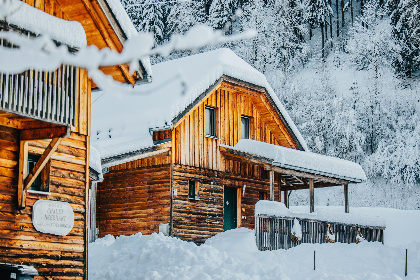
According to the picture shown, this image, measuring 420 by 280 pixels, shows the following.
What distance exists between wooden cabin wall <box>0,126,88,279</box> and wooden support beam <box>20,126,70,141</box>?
0.64ft

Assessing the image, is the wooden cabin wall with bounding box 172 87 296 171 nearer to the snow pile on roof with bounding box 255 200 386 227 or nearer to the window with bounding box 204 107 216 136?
the window with bounding box 204 107 216 136

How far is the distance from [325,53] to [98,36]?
6183 centimetres

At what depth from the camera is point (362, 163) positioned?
50.5 metres

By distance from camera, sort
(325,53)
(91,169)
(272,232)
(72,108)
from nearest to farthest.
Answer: (72,108) < (91,169) < (272,232) < (325,53)

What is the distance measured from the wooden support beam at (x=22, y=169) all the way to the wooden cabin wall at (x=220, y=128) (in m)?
10.2

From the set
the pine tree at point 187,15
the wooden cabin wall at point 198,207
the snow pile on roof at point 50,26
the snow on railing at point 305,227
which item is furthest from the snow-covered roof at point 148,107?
the pine tree at point 187,15

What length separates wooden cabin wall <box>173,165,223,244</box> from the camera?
21.7m

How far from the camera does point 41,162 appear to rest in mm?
11469

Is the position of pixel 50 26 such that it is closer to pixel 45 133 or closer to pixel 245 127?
pixel 45 133

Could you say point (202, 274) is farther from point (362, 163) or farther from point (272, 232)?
point (362, 163)

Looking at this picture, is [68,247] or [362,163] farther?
[362,163]

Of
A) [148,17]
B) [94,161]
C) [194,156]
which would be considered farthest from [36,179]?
[148,17]

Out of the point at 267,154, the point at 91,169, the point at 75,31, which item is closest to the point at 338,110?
the point at 267,154

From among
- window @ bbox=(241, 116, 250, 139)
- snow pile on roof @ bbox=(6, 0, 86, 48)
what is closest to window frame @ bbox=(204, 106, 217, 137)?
window @ bbox=(241, 116, 250, 139)
